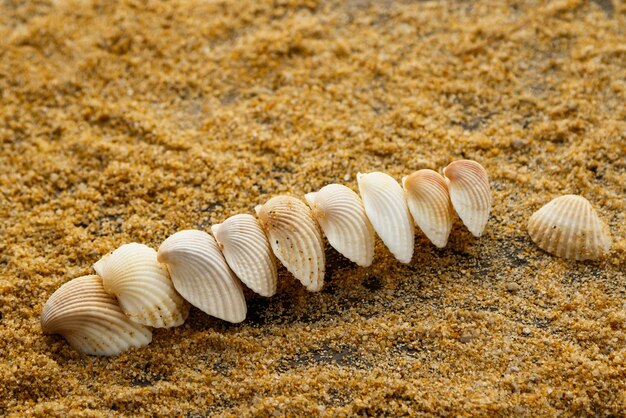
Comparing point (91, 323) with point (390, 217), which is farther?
point (390, 217)

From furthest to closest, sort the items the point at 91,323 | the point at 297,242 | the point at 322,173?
the point at 322,173 → the point at 297,242 → the point at 91,323

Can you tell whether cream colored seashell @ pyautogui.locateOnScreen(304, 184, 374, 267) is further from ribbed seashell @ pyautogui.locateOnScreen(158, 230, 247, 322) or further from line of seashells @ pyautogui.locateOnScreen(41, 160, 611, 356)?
ribbed seashell @ pyautogui.locateOnScreen(158, 230, 247, 322)

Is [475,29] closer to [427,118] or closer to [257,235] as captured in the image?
[427,118]

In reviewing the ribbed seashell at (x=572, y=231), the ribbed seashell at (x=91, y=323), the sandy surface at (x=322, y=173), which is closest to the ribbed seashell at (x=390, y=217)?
the sandy surface at (x=322, y=173)

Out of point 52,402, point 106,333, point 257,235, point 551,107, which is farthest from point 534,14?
point 52,402

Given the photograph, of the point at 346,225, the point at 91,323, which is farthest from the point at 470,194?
the point at 91,323

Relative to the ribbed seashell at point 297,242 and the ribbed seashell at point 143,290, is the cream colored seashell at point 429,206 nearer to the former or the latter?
the ribbed seashell at point 297,242

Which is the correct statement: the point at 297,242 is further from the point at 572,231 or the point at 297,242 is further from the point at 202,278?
the point at 572,231
